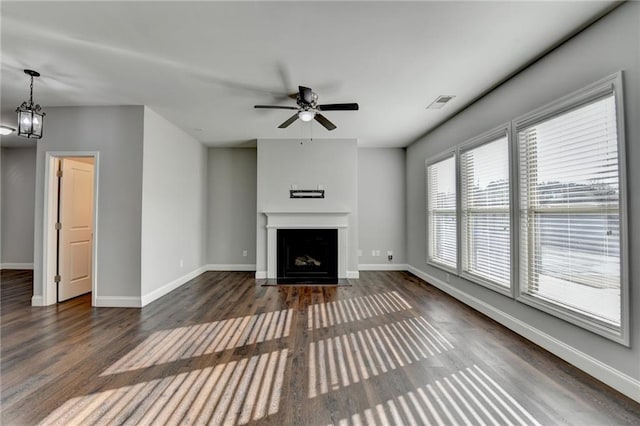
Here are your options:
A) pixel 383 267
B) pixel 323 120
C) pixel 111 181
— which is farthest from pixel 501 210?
pixel 111 181

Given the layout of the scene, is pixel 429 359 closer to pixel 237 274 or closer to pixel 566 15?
pixel 566 15

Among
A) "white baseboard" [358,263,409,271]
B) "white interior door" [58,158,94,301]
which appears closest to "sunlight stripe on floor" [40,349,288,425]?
"white interior door" [58,158,94,301]

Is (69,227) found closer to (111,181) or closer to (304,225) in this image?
(111,181)

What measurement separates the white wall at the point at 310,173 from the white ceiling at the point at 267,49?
164 cm

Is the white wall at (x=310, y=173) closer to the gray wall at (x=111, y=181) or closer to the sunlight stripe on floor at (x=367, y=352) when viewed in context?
the gray wall at (x=111, y=181)

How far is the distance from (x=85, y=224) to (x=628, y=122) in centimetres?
669

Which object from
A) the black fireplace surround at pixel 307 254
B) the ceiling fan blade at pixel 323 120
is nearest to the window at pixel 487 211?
the ceiling fan blade at pixel 323 120

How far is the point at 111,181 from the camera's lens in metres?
3.98

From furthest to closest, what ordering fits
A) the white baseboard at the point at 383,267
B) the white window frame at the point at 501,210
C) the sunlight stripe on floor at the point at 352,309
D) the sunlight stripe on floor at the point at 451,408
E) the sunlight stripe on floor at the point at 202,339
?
the white baseboard at the point at 383,267 < the sunlight stripe on floor at the point at 352,309 < the white window frame at the point at 501,210 < the sunlight stripe on floor at the point at 202,339 < the sunlight stripe on floor at the point at 451,408

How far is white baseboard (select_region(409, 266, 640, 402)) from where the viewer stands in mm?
1978

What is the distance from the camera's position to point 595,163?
2266 mm

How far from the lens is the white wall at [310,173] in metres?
5.70

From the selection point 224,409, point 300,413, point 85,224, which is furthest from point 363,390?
point 85,224

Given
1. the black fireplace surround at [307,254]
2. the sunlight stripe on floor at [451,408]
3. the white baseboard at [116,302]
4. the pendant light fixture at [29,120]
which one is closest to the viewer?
the sunlight stripe on floor at [451,408]
